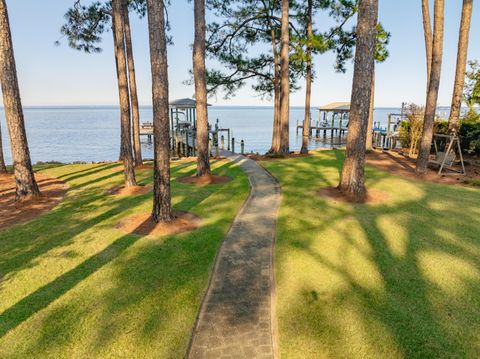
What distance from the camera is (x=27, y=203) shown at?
32.9ft

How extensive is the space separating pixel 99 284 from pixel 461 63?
18.3 m

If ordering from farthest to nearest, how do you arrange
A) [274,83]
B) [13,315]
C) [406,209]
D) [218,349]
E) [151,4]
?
[274,83] → [406,209] → [151,4] → [13,315] → [218,349]

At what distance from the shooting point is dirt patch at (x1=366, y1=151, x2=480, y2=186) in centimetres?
1279

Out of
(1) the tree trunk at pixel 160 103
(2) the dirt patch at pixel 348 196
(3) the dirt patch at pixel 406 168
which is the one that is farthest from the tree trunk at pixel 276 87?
(1) the tree trunk at pixel 160 103

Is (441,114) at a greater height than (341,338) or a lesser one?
greater

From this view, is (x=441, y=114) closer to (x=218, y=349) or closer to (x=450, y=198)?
(x=450, y=198)

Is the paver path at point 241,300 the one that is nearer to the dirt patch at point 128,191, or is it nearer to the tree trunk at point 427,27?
the dirt patch at point 128,191

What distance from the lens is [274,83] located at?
22484 millimetres

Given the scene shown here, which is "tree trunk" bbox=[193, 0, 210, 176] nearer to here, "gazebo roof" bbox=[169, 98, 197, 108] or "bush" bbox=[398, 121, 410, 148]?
"bush" bbox=[398, 121, 410, 148]

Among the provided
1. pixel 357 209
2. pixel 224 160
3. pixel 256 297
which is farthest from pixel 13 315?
pixel 224 160

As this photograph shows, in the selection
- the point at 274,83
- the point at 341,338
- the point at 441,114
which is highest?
the point at 274,83

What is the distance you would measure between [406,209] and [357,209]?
4.69 ft

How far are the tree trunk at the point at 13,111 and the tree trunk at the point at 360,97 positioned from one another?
1060 cm

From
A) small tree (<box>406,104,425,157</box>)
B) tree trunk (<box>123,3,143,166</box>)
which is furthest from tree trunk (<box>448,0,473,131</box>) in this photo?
tree trunk (<box>123,3,143,166</box>)
